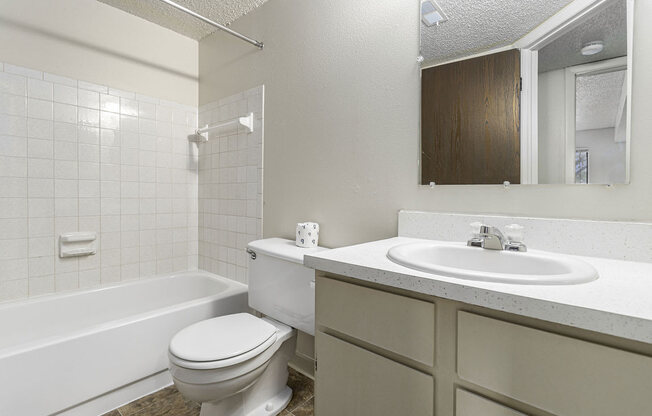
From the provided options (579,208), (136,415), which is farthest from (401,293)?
(136,415)

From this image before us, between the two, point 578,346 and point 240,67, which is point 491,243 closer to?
point 578,346

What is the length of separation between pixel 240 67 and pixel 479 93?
1606 millimetres

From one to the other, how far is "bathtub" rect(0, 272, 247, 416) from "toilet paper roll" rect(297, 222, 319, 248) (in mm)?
690

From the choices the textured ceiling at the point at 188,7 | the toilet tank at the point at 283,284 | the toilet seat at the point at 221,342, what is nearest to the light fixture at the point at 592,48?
the toilet tank at the point at 283,284

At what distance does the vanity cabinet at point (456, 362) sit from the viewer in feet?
1.61

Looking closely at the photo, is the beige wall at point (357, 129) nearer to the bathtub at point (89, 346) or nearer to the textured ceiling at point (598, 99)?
the textured ceiling at point (598, 99)

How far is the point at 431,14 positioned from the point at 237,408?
1849mm

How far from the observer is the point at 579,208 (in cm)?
96

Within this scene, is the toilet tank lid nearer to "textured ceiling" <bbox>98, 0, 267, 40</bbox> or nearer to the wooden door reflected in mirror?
the wooden door reflected in mirror

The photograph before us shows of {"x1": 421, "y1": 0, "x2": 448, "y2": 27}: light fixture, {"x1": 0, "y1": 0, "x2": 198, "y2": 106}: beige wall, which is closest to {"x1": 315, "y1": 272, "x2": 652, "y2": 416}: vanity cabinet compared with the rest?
{"x1": 421, "y1": 0, "x2": 448, "y2": 27}: light fixture

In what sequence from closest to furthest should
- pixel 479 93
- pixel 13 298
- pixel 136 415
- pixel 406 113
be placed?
1. pixel 479 93
2. pixel 406 113
3. pixel 136 415
4. pixel 13 298

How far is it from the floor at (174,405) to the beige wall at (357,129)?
0.78 metres

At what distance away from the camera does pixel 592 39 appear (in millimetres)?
931

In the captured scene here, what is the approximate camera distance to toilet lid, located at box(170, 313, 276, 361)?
116 cm
